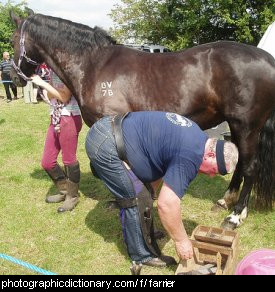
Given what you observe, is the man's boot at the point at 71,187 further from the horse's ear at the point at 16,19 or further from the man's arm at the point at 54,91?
the horse's ear at the point at 16,19

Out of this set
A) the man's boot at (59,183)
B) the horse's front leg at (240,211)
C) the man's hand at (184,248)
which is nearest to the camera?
the man's hand at (184,248)

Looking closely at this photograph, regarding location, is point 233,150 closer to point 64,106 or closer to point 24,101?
point 64,106

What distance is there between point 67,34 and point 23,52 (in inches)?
23.7

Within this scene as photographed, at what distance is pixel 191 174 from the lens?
92.0 inches

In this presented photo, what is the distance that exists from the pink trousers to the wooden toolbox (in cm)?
175

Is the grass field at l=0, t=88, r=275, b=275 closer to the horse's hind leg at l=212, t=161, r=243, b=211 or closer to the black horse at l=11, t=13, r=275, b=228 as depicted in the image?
the horse's hind leg at l=212, t=161, r=243, b=211

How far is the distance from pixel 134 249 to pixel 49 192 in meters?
2.26

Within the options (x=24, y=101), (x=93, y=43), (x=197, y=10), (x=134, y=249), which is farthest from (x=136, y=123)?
(x=197, y=10)

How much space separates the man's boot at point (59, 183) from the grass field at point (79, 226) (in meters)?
0.10

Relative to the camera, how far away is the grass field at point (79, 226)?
10.7ft

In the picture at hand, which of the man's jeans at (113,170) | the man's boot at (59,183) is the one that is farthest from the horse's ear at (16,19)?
the man's jeans at (113,170)

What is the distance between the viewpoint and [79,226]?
12.9 feet

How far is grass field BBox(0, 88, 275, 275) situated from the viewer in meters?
3.28

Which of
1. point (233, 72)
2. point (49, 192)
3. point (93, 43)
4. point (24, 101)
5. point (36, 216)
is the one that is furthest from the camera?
point (24, 101)
